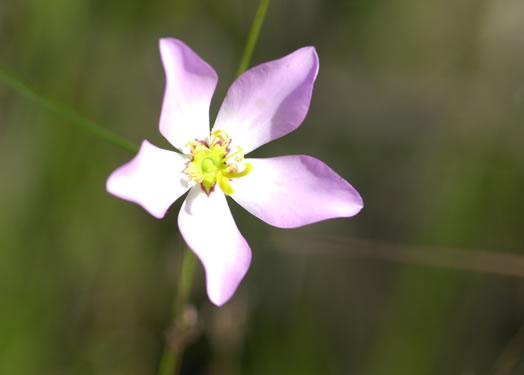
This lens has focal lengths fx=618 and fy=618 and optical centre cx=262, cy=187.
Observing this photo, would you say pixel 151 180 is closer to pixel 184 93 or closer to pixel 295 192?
pixel 184 93

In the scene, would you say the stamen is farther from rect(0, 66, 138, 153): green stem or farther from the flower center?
rect(0, 66, 138, 153): green stem

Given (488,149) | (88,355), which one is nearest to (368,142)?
(488,149)

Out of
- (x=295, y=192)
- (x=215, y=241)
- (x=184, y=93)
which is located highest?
(x=184, y=93)

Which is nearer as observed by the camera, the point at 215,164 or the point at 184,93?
the point at 184,93

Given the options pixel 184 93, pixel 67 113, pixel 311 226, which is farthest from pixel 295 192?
pixel 311 226

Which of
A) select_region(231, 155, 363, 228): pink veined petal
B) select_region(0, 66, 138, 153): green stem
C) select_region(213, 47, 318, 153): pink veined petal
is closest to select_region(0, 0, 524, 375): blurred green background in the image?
select_region(231, 155, 363, 228): pink veined petal

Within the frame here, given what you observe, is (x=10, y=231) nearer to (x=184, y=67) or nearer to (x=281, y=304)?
(x=281, y=304)

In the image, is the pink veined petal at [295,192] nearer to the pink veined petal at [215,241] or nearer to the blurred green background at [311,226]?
the pink veined petal at [215,241]

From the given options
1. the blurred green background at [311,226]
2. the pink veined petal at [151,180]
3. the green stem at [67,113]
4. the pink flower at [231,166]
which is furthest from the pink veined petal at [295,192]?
the blurred green background at [311,226]
